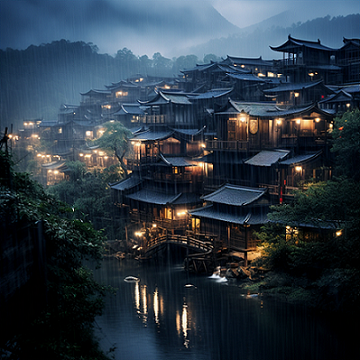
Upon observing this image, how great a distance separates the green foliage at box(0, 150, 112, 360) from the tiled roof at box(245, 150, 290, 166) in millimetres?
24009

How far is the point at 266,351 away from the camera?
2158 centimetres

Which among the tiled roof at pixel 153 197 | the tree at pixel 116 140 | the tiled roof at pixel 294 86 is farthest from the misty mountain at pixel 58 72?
the tiled roof at pixel 294 86

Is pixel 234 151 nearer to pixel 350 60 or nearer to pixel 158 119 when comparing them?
pixel 158 119

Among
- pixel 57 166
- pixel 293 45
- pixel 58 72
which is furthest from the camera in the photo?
pixel 58 72

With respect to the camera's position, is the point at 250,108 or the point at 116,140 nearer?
the point at 250,108

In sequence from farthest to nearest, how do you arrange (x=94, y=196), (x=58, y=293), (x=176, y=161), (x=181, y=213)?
(x=94, y=196) → (x=176, y=161) → (x=181, y=213) → (x=58, y=293)

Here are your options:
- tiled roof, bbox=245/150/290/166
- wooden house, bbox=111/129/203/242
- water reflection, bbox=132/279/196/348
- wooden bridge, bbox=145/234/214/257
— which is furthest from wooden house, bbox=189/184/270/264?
water reflection, bbox=132/279/196/348

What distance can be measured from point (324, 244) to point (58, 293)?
721 inches

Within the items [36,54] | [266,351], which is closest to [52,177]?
[266,351]

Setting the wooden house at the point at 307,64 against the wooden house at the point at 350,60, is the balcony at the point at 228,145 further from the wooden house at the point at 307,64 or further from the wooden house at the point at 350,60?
the wooden house at the point at 350,60

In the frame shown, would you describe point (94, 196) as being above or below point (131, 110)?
below

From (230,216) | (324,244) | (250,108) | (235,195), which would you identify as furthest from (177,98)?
(324,244)

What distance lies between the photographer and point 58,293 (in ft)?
46.5

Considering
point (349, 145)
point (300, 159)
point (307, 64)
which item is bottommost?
point (300, 159)
